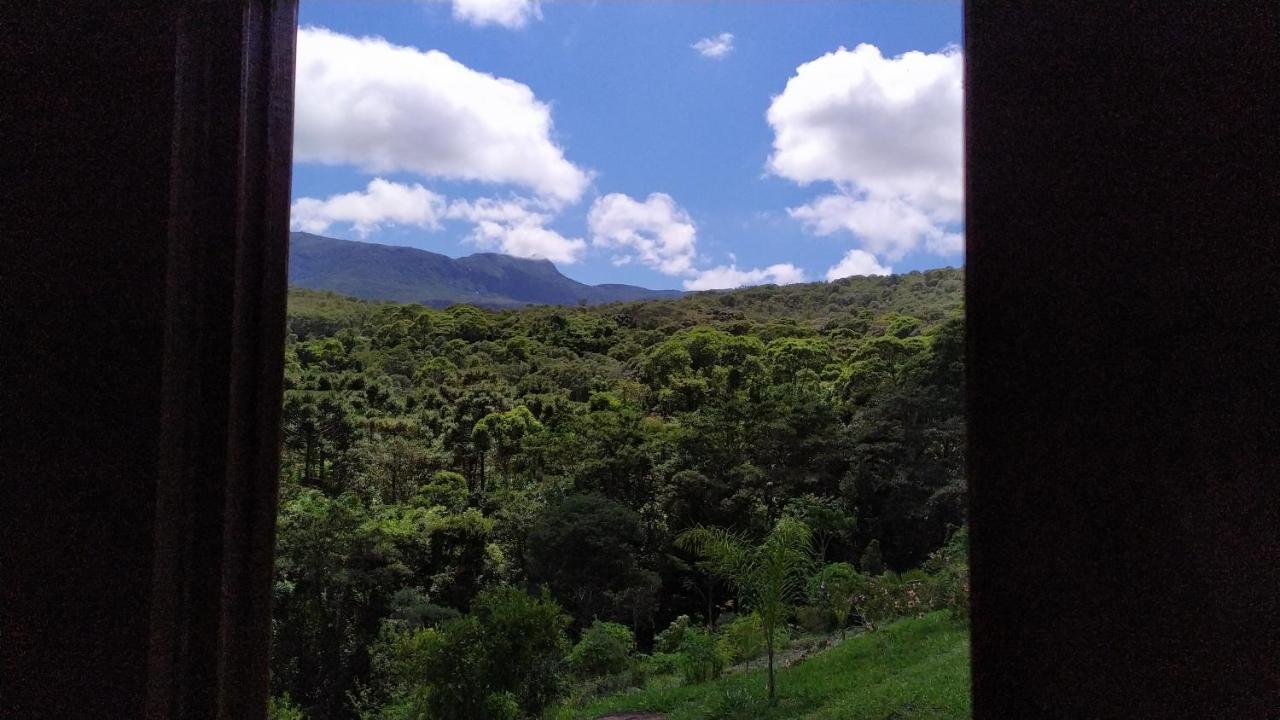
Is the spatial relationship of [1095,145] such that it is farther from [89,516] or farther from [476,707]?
[476,707]

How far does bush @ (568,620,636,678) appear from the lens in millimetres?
5480

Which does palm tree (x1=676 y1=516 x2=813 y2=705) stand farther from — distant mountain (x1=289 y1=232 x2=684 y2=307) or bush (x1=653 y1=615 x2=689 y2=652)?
distant mountain (x1=289 y1=232 x2=684 y2=307)

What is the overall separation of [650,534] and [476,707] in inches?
135

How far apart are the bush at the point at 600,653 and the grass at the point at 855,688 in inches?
19.4

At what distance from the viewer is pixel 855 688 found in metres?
3.70

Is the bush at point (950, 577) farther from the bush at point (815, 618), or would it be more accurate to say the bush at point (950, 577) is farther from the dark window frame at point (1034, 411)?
the dark window frame at point (1034, 411)

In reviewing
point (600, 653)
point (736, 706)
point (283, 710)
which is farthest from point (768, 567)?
point (283, 710)

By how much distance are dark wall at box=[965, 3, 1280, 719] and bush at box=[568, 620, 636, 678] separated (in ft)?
17.2

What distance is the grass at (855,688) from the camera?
306 centimetres

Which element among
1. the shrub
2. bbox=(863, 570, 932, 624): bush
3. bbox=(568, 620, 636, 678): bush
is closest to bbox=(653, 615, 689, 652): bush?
Result: bbox=(568, 620, 636, 678): bush

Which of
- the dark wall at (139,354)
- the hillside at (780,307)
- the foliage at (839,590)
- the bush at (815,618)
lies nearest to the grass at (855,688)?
the foliage at (839,590)

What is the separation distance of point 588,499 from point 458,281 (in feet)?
20.4

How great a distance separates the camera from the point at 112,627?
585 millimetres

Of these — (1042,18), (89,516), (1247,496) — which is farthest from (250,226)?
(1247,496)
